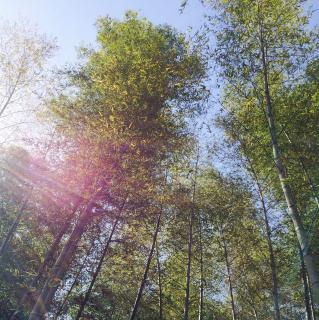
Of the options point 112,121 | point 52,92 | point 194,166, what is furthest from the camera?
point 194,166

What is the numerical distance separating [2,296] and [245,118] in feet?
45.3

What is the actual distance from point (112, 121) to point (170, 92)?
2.02m

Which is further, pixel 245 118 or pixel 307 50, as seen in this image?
pixel 245 118

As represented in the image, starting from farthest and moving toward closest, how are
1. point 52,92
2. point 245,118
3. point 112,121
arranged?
point 52,92 → point 245,118 → point 112,121

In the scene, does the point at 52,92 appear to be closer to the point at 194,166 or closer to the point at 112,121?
the point at 112,121

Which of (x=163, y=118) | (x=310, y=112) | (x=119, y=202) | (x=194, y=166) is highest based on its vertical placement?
(x=194, y=166)

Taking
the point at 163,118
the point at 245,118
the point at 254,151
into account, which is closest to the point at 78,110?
the point at 163,118

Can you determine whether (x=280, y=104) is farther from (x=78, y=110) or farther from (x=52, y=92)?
(x=52, y=92)

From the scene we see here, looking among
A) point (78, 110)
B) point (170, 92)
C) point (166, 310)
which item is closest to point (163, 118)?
point (170, 92)

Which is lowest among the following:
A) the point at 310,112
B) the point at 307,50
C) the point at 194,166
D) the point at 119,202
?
the point at 119,202

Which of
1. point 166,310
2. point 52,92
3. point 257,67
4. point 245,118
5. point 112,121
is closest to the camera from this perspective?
point 112,121

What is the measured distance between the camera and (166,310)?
1692 cm

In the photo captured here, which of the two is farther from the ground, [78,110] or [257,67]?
[257,67]

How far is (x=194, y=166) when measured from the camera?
1487 cm
